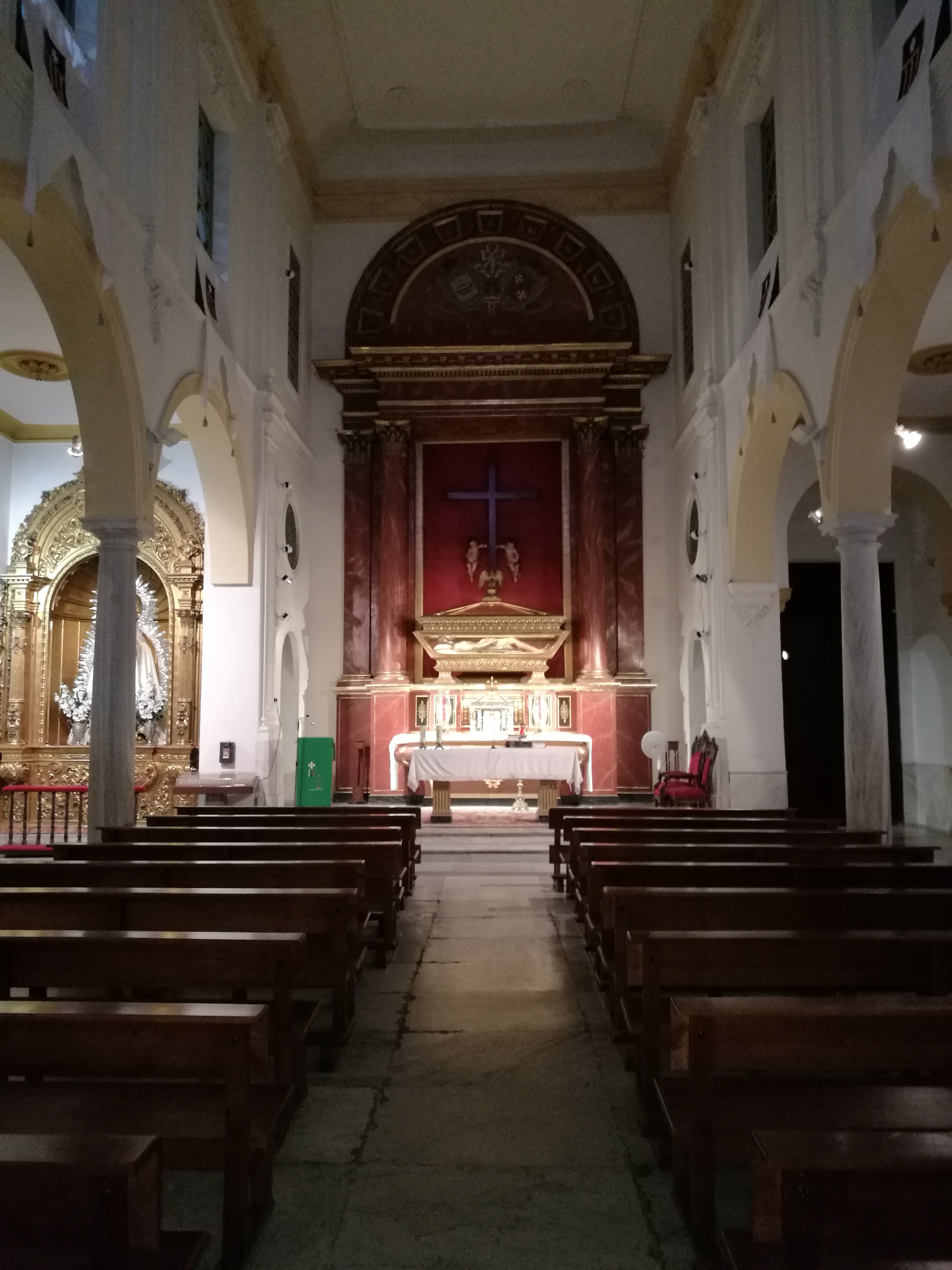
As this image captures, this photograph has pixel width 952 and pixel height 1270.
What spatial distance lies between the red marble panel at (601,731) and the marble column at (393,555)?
7.55 ft

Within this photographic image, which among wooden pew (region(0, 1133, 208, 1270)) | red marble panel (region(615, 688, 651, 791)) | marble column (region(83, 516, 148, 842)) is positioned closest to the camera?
wooden pew (region(0, 1133, 208, 1270))

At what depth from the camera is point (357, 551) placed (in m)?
13.0

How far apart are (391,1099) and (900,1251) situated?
5.88 ft

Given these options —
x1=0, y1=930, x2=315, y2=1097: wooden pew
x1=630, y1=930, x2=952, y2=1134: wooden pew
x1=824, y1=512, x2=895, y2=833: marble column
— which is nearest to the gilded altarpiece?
x1=824, y1=512, x2=895, y2=833: marble column

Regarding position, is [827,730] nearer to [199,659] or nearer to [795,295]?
[795,295]

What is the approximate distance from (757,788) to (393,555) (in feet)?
18.7

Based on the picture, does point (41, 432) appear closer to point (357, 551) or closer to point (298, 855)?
point (357, 551)

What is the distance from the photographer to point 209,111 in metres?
9.55

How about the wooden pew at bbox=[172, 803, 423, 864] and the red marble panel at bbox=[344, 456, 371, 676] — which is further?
the red marble panel at bbox=[344, 456, 371, 676]

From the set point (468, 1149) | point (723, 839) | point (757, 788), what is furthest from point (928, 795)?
point (468, 1149)

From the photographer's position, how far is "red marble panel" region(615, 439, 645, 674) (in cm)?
1273

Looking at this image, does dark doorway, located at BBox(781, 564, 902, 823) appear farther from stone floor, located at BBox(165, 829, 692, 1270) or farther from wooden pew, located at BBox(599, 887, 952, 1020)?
wooden pew, located at BBox(599, 887, 952, 1020)

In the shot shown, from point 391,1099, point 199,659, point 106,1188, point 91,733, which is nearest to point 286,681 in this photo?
point 199,659

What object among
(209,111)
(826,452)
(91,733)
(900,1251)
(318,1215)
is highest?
(209,111)
